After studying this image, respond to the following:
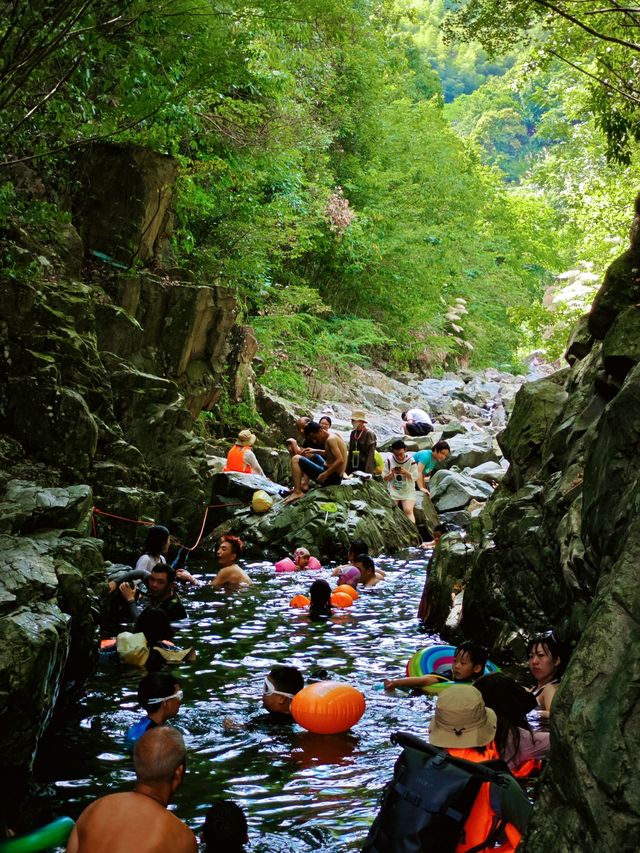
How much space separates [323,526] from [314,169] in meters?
20.8

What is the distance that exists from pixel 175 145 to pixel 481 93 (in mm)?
85589

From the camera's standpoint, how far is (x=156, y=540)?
11641mm

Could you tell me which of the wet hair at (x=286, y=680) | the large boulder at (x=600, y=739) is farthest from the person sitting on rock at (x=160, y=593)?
the large boulder at (x=600, y=739)

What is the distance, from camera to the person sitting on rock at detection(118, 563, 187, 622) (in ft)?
34.4

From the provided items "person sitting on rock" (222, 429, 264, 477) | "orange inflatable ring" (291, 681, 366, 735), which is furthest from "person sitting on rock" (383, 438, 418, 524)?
"orange inflatable ring" (291, 681, 366, 735)

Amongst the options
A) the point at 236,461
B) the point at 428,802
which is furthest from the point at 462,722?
the point at 236,461

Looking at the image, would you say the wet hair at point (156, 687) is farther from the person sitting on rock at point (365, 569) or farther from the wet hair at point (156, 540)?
the person sitting on rock at point (365, 569)

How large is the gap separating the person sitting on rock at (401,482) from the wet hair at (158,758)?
48.6 feet

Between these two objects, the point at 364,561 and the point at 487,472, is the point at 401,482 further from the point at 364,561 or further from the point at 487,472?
the point at 364,561

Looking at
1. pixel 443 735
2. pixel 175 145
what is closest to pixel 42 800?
pixel 443 735

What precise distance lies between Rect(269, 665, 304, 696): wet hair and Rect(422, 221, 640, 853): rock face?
8.13 ft

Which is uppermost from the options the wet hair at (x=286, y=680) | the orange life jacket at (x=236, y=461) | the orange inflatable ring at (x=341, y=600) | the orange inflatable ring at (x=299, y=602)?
the orange life jacket at (x=236, y=461)

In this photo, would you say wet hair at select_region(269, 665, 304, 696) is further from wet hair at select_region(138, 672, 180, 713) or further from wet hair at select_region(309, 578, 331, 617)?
wet hair at select_region(309, 578, 331, 617)

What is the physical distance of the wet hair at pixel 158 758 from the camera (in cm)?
449
